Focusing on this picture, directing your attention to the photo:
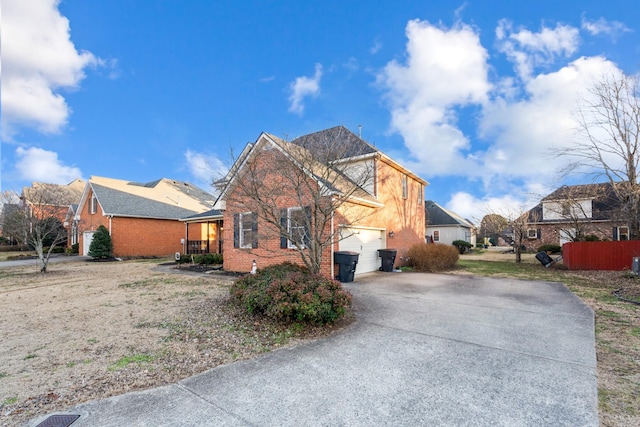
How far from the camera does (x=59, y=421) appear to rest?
2.87 m

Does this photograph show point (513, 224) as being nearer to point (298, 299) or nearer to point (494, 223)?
point (494, 223)

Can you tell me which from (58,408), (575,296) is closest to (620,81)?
(575,296)

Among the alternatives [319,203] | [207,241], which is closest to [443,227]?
[207,241]

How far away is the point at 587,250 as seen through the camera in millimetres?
14969

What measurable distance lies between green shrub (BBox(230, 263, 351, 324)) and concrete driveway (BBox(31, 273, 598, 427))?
0.52 meters

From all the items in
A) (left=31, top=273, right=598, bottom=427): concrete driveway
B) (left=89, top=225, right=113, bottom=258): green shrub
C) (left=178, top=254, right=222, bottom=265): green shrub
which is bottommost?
(left=31, top=273, right=598, bottom=427): concrete driveway

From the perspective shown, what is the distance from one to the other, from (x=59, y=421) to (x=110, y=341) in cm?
242

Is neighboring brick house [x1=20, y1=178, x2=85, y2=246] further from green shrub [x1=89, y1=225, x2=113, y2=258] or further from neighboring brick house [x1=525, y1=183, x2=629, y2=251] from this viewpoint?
neighboring brick house [x1=525, y1=183, x2=629, y2=251]

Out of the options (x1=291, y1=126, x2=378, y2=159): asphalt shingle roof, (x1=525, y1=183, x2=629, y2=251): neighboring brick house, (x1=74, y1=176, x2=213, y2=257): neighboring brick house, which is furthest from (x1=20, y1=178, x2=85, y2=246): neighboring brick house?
(x1=525, y1=183, x2=629, y2=251): neighboring brick house

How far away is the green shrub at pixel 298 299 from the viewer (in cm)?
550

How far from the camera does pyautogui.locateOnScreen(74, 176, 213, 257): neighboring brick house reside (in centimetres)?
2211

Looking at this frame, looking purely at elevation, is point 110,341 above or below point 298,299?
below

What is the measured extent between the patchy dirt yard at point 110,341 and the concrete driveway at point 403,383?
0.42 meters

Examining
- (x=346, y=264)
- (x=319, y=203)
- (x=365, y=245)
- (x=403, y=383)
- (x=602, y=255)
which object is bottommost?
(x=403, y=383)
